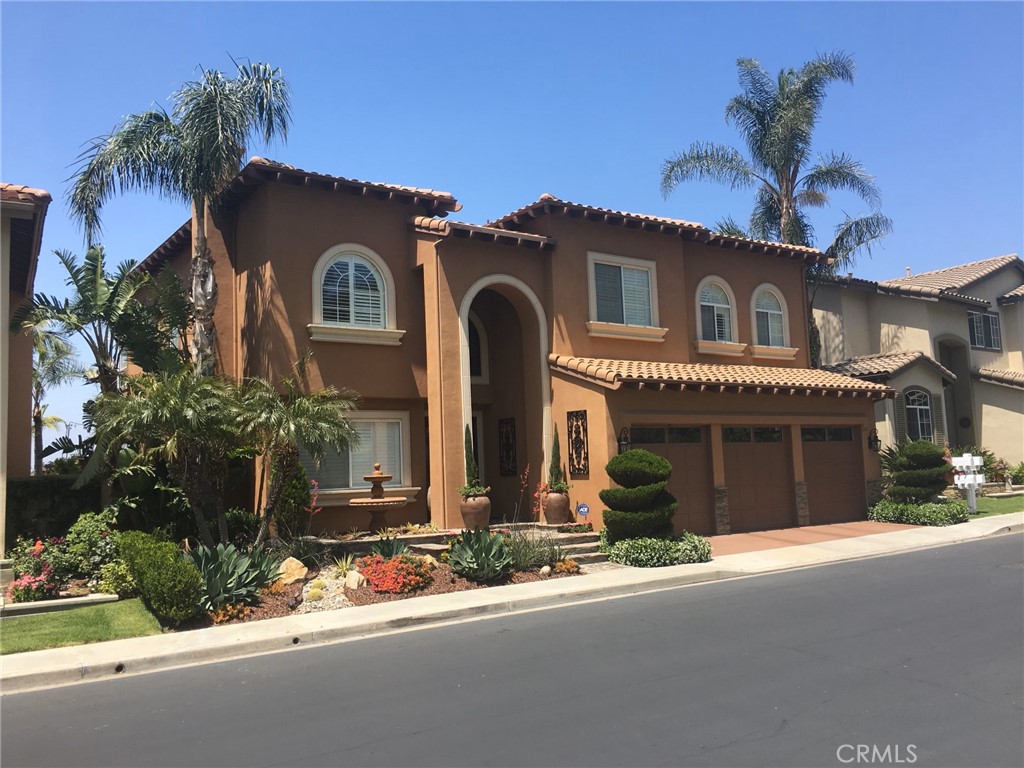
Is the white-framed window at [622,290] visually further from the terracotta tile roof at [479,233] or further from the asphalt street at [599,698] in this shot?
the asphalt street at [599,698]

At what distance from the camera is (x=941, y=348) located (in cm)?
3072

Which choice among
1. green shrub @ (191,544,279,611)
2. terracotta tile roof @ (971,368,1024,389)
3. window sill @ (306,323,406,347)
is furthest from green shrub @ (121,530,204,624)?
terracotta tile roof @ (971,368,1024,389)

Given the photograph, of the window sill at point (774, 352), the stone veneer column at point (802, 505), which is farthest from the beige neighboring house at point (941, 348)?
the stone veneer column at point (802, 505)

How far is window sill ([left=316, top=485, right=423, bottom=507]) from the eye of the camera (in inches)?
639

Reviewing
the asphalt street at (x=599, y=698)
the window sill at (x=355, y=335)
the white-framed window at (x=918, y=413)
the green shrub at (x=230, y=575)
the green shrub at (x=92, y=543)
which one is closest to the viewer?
the asphalt street at (x=599, y=698)

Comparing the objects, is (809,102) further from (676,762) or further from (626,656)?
(676,762)

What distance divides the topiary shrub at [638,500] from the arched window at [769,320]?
8955mm

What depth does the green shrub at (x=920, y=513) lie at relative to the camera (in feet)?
66.2

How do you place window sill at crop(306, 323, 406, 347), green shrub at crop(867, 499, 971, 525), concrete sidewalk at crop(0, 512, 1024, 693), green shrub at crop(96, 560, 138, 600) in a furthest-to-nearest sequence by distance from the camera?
green shrub at crop(867, 499, 971, 525) → window sill at crop(306, 323, 406, 347) → green shrub at crop(96, 560, 138, 600) → concrete sidewalk at crop(0, 512, 1024, 693)

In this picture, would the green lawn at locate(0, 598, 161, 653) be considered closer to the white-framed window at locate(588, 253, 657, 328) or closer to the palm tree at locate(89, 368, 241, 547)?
the palm tree at locate(89, 368, 241, 547)

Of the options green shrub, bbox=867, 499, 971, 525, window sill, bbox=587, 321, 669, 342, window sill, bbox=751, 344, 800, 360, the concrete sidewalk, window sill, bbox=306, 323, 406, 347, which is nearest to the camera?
the concrete sidewalk

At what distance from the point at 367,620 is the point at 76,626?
3.70 m

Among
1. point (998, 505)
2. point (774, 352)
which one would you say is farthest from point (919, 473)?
point (998, 505)

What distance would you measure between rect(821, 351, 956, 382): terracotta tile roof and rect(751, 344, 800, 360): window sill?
9.26 ft
